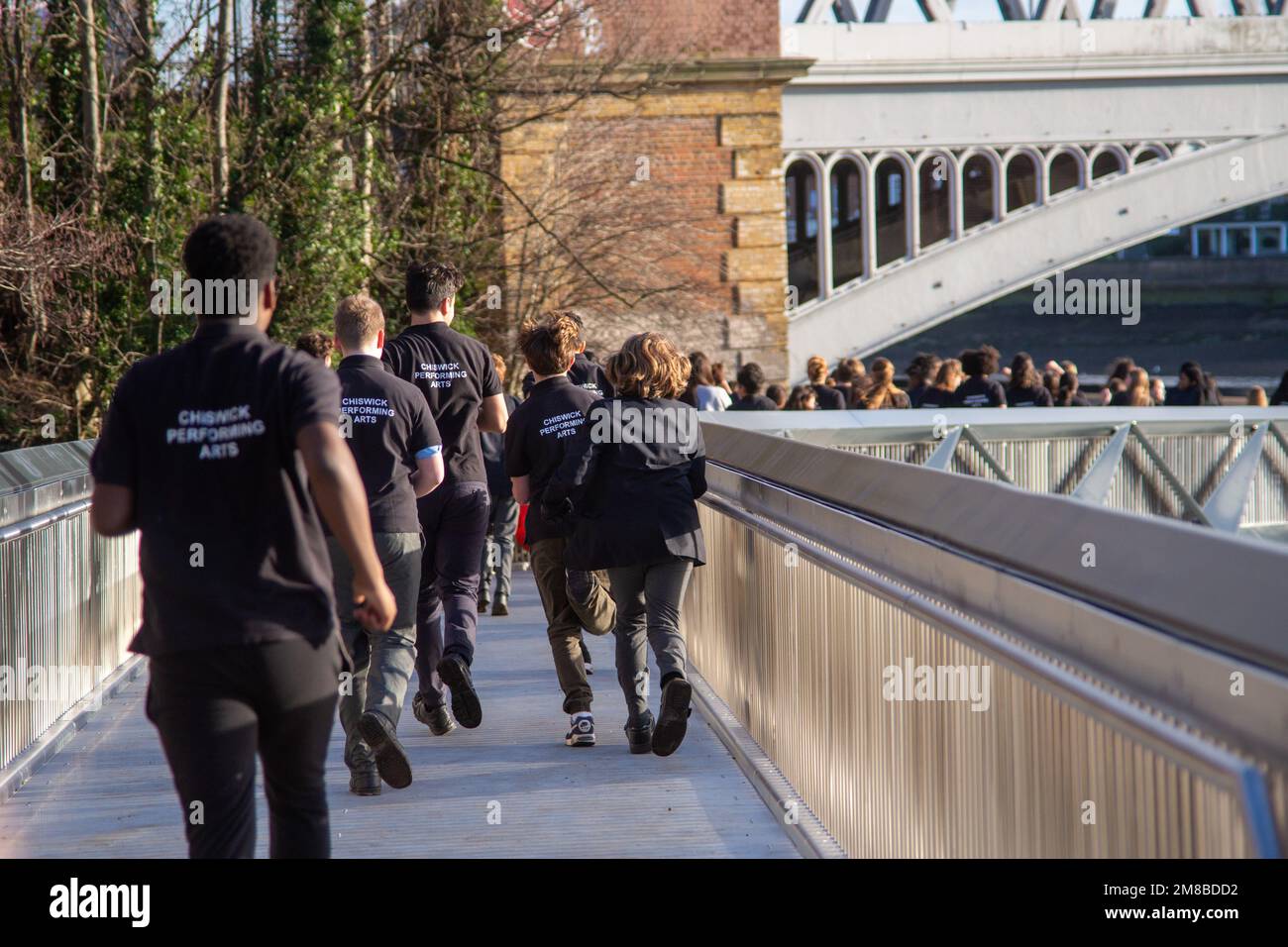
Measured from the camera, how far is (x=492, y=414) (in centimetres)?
690

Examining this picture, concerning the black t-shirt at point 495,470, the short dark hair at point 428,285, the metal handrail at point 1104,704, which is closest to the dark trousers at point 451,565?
the short dark hair at point 428,285

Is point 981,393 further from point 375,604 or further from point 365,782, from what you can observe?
point 375,604

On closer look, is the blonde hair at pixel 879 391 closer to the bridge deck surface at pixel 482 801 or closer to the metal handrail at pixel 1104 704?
the bridge deck surface at pixel 482 801

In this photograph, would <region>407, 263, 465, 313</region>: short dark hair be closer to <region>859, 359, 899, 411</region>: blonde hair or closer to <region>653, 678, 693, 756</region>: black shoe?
<region>653, 678, 693, 756</region>: black shoe

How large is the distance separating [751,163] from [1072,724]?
24.8 meters

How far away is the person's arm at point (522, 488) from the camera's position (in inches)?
273

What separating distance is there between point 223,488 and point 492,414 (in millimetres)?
3519

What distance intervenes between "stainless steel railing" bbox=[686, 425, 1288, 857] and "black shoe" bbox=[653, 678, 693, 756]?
32 centimetres

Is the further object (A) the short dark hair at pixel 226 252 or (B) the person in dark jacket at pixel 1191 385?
(B) the person in dark jacket at pixel 1191 385

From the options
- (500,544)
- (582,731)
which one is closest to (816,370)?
(500,544)

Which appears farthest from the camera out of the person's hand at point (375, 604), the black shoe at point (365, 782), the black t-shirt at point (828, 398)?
the black t-shirt at point (828, 398)

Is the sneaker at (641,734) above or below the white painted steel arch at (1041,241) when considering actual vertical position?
below

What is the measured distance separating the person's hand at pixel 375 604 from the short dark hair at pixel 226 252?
673mm
